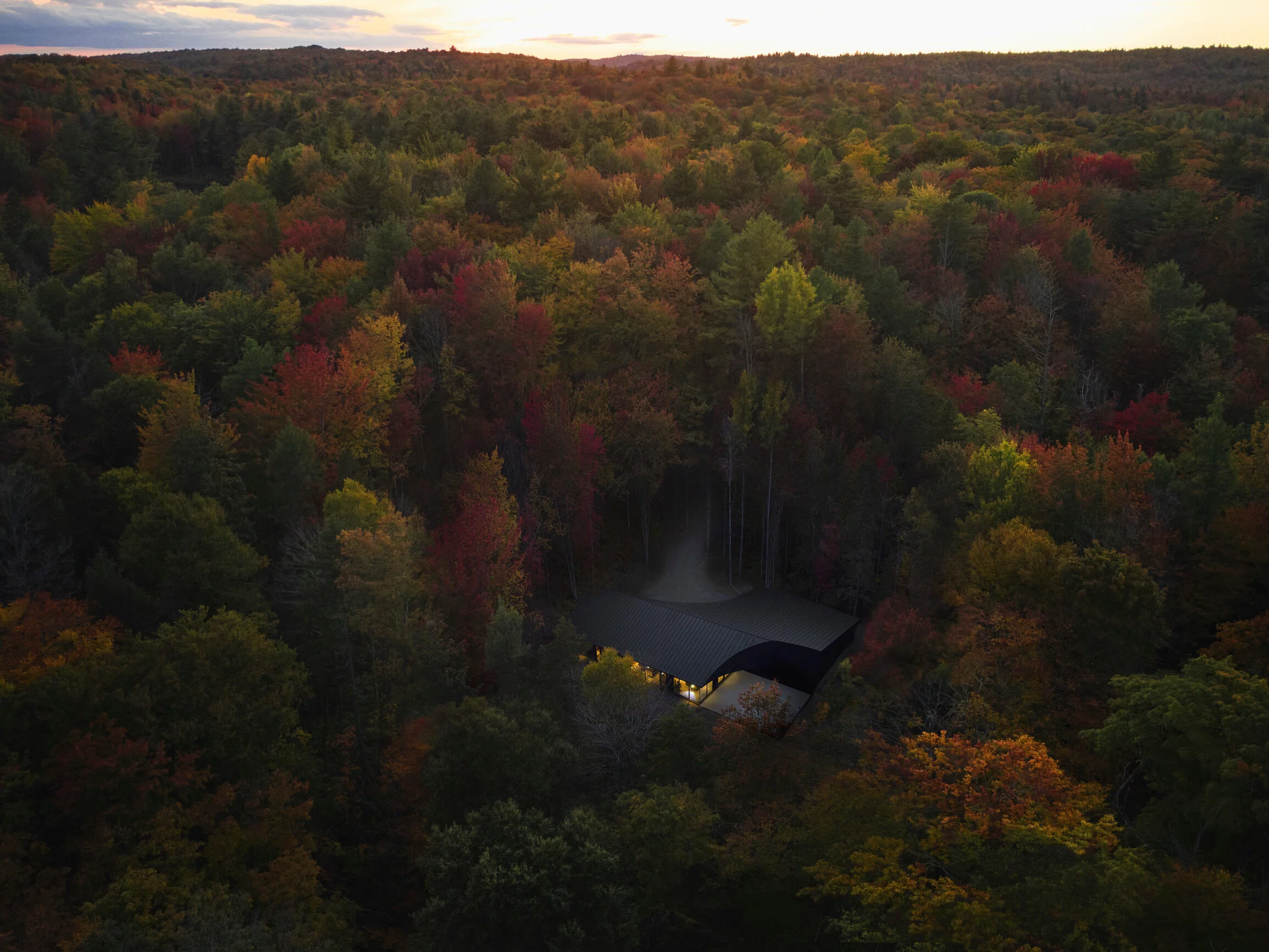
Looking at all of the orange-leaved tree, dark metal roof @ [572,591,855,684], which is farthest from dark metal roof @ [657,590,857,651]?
the orange-leaved tree

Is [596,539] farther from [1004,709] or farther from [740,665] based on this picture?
[1004,709]

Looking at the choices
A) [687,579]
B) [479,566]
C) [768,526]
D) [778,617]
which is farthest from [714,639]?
[479,566]

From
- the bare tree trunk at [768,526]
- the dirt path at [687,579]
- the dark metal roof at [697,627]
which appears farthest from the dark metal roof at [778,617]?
the bare tree trunk at [768,526]

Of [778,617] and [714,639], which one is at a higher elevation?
[714,639]

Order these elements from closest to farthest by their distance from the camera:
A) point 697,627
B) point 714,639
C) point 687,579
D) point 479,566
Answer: point 479,566 < point 714,639 < point 697,627 < point 687,579

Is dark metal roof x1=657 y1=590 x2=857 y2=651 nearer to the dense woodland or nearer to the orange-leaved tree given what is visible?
the dense woodland

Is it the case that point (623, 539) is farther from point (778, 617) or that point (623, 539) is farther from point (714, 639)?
point (714, 639)

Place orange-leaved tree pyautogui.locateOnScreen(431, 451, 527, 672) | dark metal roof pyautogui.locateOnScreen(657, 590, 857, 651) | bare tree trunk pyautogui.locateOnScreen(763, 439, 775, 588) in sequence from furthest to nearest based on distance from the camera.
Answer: bare tree trunk pyautogui.locateOnScreen(763, 439, 775, 588)
dark metal roof pyautogui.locateOnScreen(657, 590, 857, 651)
orange-leaved tree pyautogui.locateOnScreen(431, 451, 527, 672)
